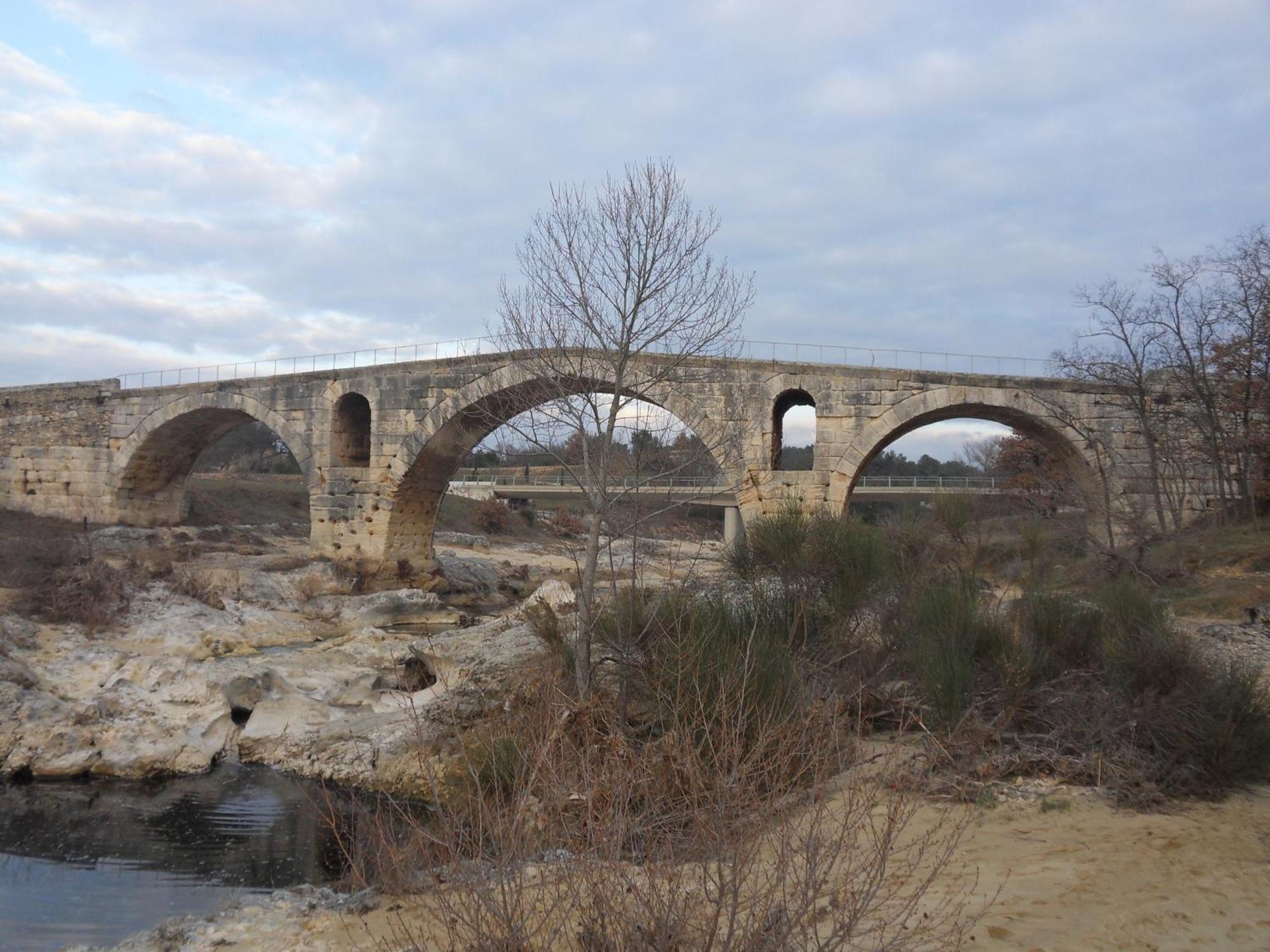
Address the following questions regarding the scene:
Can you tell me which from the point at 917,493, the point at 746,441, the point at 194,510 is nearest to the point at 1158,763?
the point at 746,441

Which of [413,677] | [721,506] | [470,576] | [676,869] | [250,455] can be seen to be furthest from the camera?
[250,455]

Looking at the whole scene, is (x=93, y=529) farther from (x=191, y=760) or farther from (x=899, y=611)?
(x=899, y=611)

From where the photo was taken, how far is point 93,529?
21.8 metres

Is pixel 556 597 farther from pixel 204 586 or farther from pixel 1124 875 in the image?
pixel 1124 875

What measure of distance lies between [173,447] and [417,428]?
8710 mm

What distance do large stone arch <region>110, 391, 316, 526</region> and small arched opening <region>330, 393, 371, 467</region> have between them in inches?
26.5

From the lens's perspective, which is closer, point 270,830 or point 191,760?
point 270,830

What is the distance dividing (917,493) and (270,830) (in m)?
31.5

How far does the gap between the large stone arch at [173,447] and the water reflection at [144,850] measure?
12142 mm

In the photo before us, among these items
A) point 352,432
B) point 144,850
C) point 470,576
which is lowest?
point 144,850

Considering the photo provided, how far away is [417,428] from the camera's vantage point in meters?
18.8

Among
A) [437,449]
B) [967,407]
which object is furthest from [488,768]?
[437,449]

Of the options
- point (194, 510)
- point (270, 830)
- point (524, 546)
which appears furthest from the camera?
point (524, 546)

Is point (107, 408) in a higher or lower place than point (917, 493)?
higher
